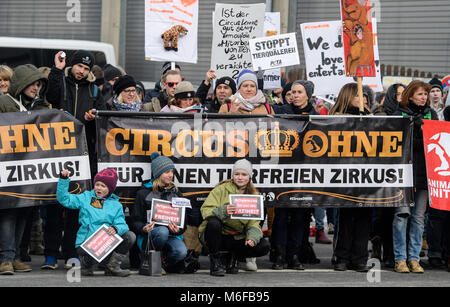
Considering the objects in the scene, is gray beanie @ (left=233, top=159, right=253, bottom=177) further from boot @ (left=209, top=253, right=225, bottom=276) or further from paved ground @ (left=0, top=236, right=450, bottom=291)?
paved ground @ (left=0, top=236, right=450, bottom=291)

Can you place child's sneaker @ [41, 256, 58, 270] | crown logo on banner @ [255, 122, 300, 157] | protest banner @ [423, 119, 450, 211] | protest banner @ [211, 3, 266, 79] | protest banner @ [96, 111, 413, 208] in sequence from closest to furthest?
child's sneaker @ [41, 256, 58, 270]
protest banner @ [96, 111, 413, 208]
crown logo on banner @ [255, 122, 300, 157]
protest banner @ [423, 119, 450, 211]
protest banner @ [211, 3, 266, 79]

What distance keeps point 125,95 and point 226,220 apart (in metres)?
1.87

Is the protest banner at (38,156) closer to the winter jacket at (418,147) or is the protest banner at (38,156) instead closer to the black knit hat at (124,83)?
the black knit hat at (124,83)

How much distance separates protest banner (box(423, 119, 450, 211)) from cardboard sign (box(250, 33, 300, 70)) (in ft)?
10.1

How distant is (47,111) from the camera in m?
8.91

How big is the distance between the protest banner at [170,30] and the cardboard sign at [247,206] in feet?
10.1

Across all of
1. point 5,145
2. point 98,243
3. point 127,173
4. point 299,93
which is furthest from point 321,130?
point 5,145

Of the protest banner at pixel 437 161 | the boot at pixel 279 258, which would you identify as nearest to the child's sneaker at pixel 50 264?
the boot at pixel 279 258

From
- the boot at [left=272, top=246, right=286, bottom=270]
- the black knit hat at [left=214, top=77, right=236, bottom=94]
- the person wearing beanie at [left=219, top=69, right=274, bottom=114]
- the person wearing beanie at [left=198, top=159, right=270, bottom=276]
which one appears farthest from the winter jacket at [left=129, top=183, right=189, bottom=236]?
the black knit hat at [left=214, top=77, right=236, bottom=94]

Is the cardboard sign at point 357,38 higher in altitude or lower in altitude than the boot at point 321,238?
higher

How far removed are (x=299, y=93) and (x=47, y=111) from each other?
2.75 m

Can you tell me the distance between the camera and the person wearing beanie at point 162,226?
28.7ft

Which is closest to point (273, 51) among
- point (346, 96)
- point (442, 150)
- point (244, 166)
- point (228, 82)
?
point (228, 82)

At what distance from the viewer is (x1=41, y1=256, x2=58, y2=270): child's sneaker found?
8984mm
